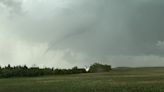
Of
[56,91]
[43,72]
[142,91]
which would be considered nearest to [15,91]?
[56,91]

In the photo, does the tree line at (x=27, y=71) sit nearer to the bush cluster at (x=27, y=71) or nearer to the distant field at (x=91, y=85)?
the bush cluster at (x=27, y=71)

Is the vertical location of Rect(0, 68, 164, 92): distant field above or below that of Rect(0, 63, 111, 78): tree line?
below

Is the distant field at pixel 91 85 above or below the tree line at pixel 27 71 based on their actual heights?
below

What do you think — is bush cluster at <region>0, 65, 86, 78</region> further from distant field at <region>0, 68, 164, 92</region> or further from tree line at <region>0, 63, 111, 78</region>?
distant field at <region>0, 68, 164, 92</region>

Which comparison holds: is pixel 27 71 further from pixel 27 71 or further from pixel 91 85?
pixel 91 85

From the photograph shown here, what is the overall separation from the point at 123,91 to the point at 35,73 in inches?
4892

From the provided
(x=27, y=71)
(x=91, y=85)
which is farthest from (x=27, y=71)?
(x=91, y=85)

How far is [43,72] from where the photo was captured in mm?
186125

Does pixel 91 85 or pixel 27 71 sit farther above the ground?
pixel 27 71

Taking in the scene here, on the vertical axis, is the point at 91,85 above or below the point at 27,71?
below

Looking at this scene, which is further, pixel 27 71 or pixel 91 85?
pixel 27 71

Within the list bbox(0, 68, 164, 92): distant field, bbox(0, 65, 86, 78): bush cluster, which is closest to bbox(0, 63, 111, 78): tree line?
bbox(0, 65, 86, 78): bush cluster

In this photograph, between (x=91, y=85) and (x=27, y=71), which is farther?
(x=27, y=71)

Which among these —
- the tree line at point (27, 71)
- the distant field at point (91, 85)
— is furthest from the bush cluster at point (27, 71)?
the distant field at point (91, 85)
